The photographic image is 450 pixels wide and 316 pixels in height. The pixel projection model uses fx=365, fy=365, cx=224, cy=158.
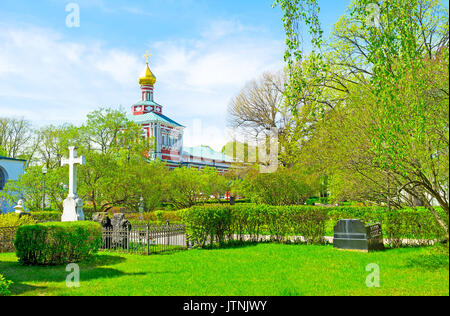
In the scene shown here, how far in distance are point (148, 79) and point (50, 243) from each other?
52399mm

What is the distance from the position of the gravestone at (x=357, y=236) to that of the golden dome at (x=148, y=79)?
171 feet

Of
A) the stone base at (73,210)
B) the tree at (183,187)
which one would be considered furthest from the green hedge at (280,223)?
the tree at (183,187)

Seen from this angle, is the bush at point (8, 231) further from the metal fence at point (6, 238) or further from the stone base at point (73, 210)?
the stone base at point (73, 210)

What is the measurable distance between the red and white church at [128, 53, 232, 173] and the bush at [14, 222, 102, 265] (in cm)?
4516

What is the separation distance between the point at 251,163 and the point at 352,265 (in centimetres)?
2309

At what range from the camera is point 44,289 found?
7.25 meters

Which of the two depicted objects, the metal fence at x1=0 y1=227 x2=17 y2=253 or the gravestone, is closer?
the gravestone

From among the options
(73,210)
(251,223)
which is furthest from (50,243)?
(251,223)

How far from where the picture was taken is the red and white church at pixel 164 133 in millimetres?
56594

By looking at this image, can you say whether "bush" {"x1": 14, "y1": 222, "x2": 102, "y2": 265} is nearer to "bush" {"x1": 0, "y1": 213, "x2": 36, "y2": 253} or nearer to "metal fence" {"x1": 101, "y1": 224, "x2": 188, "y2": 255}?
"metal fence" {"x1": 101, "y1": 224, "x2": 188, "y2": 255}

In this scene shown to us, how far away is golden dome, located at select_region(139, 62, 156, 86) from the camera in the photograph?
59188mm

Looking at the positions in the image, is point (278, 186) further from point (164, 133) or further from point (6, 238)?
point (164, 133)

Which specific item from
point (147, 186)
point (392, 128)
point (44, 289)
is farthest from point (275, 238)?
point (147, 186)

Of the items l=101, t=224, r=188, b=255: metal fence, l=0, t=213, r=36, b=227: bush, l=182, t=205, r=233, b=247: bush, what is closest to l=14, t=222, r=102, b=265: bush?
l=101, t=224, r=188, b=255: metal fence
